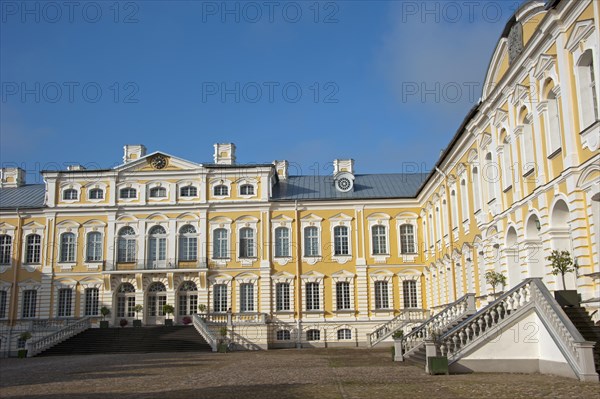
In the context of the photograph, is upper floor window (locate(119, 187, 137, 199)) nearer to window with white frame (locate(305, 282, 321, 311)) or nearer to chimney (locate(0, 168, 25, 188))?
chimney (locate(0, 168, 25, 188))

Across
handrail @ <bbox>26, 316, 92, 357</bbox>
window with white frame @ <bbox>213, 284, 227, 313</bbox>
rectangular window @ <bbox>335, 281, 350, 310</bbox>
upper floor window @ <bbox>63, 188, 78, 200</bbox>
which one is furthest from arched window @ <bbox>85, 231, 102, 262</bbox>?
rectangular window @ <bbox>335, 281, 350, 310</bbox>

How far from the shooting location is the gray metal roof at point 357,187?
4088 centimetres

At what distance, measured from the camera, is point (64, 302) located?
39.8 meters

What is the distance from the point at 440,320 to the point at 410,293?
15.1 m

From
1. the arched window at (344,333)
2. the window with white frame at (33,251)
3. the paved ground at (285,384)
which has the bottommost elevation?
the paved ground at (285,384)

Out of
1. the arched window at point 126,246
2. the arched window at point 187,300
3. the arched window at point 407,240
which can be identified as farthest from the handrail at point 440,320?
the arched window at point 126,246

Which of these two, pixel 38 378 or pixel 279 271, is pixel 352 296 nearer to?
pixel 279 271

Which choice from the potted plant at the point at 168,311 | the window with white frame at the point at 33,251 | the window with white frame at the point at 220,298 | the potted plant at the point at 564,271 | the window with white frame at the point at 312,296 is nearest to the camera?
the potted plant at the point at 564,271

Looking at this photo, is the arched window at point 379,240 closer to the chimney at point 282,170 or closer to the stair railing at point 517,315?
the chimney at point 282,170

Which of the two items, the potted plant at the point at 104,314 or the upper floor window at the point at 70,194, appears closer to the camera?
the potted plant at the point at 104,314

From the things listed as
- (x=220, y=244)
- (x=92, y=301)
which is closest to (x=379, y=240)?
(x=220, y=244)

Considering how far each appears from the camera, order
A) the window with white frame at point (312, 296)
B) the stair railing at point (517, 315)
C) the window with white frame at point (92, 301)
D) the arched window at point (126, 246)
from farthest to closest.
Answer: the arched window at point (126, 246) → the window with white frame at point (92, 301) → the window with white frame at point (312, 296) → the stair railing at point (517, 315)

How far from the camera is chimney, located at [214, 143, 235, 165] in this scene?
41594 mm

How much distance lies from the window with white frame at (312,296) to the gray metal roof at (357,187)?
5.33 metres
